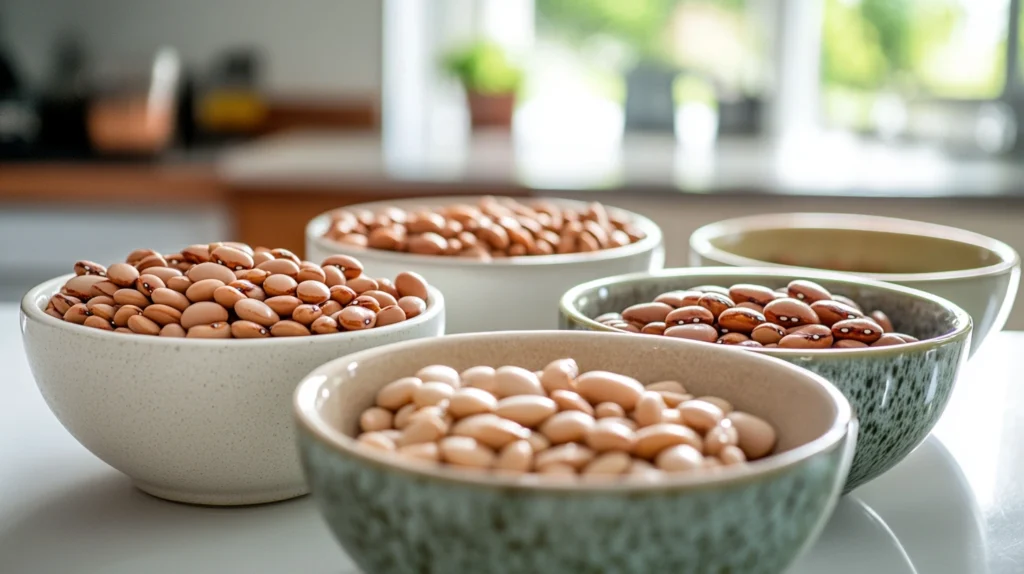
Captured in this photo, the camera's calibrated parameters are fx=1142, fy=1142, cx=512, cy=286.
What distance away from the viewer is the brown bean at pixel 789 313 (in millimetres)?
761

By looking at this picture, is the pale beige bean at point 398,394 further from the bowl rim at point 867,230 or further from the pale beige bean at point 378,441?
the bowl rim at point 867,230

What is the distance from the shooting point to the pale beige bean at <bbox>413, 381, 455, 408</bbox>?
61 centimetres

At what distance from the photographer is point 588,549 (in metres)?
0.48

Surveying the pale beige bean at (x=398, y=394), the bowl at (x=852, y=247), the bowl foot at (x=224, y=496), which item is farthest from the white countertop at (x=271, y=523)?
the bowl at (x=852, y=247)

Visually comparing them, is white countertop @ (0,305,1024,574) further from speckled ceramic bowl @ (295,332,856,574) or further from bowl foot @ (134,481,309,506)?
speckled ceramic bowl @ (295,332,856,574)

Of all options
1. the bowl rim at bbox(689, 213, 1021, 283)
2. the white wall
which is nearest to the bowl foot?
the bowl rim at bbox(689, 213, 1021, 283)

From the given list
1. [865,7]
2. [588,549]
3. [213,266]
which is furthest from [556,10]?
[588,549]

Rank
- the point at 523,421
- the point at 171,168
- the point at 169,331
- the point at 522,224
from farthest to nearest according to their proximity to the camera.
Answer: the point at 171,168, the point at 522,224, the point at 169,331, the point at 523,421

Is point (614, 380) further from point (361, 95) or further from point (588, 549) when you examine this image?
point (361, 95)

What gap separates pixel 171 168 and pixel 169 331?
1.85 metres

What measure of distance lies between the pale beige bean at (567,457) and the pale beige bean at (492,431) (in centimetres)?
2

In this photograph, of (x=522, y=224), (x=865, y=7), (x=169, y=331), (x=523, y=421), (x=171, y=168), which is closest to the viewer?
(x=523, y=421)

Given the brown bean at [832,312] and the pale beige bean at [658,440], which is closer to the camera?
the pale beige bean at [658,440]

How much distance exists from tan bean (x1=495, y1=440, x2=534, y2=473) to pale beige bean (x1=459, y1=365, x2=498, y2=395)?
81 mm
